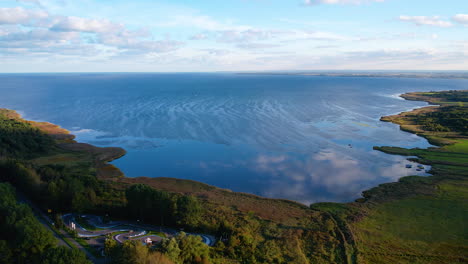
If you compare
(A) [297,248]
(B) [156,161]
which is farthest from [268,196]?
(B) [156,161]

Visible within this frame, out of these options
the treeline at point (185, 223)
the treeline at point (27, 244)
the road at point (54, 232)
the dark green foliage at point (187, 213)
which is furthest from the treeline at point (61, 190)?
the dark green foliage at point (187, 213)

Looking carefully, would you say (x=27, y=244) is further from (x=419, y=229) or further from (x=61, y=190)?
(x=419, y=229)

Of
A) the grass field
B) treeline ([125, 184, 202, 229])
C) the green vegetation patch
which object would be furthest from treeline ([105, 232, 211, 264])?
the green vegetation patch

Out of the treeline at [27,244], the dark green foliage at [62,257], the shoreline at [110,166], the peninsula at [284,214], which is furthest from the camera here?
the shoreline at [110,166]

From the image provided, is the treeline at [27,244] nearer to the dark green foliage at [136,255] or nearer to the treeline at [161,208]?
the dark green foliage at [136,255]

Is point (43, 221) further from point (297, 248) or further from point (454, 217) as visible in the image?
point (454, 217)

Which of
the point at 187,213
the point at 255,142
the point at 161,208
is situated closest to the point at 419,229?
the point at 187,213

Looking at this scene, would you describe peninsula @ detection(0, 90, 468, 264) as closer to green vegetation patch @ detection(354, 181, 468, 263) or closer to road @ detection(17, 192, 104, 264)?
green vegetation patch @ detection(354, 181, 468, 263)
